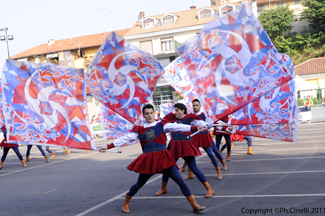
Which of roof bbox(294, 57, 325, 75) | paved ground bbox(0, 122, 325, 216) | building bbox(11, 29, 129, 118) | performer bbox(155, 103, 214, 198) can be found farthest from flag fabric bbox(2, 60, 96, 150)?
building bbox(11, 29, 129, 118)

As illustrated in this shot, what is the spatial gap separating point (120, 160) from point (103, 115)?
446cm

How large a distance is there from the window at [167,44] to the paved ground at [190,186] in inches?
1248

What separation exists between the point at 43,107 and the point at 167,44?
36.7 metres

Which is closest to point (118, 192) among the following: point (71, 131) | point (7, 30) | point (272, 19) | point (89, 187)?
point (89, 187)

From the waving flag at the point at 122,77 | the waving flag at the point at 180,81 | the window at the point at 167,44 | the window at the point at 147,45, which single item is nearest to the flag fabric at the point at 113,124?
the waving flag at the point at 122,77

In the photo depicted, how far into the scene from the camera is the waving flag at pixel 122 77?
7.61 m

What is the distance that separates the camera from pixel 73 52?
50.1 m

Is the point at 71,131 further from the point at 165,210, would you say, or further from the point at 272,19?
the point at 272,19

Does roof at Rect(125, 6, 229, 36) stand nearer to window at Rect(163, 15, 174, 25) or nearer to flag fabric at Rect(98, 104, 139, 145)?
window at Rect(163, 15, 174, 25)

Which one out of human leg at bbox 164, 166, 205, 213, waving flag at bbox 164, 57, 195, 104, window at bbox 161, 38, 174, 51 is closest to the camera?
human leg at bbox 164, 166, 205, 213

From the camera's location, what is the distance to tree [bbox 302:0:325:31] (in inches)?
1848

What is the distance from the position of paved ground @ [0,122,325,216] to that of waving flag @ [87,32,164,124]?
183cm

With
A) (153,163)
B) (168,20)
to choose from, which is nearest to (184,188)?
(153,163)

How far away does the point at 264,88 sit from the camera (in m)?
6.42
